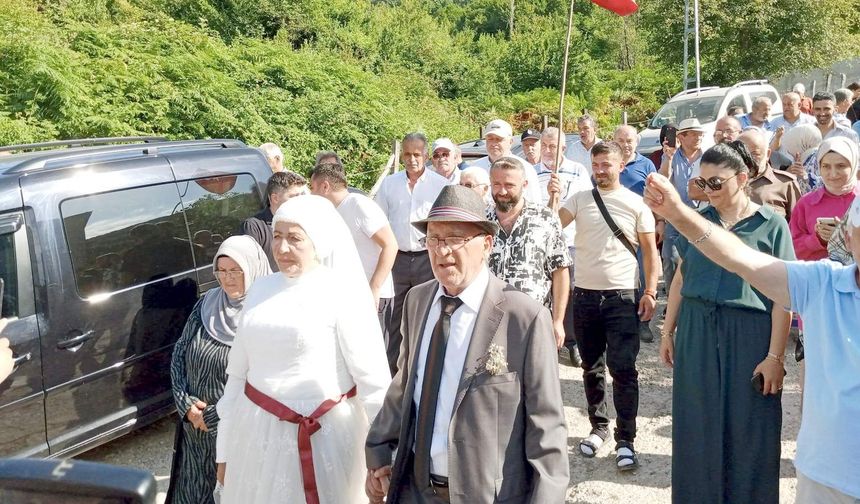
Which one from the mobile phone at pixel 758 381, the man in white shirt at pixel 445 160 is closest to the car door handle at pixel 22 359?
the mobile phone at pixel 758 381

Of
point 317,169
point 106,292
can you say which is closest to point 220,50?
point 317,169

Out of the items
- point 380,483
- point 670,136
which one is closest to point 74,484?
point 380,483

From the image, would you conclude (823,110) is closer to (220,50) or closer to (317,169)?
(317,169)

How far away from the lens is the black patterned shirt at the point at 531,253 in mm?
4266

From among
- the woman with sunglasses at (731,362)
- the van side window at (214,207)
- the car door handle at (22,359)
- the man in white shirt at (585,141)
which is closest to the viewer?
the woman with sunglasses at (731,362)

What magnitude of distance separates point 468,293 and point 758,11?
25943 millimetres

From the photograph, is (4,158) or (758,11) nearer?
(4,158)

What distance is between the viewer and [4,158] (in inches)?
174

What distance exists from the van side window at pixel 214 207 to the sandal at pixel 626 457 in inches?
120

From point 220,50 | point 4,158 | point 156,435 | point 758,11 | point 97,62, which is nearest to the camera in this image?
point 4,158

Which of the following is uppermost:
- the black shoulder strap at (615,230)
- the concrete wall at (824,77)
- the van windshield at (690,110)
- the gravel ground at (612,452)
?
the concrete wall at (824,77)

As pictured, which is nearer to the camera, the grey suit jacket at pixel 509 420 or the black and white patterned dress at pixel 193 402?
the grey suit jacket at pixel 509 420

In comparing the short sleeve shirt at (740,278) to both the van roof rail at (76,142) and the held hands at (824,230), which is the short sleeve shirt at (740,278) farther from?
the van roof rail at (76,142)

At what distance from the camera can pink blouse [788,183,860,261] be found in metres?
4.57
